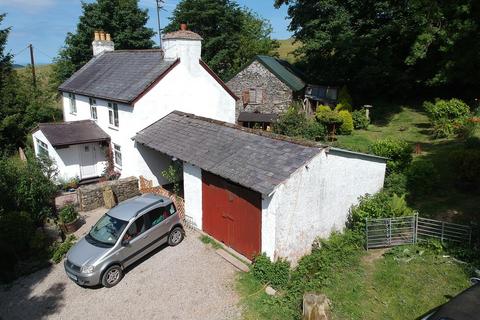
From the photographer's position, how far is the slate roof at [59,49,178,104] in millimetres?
19375

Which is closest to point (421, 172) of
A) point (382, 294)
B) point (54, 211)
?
point (382, 294)

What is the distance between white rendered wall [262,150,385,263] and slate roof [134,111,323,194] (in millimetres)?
532

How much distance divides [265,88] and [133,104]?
1709 centimetres

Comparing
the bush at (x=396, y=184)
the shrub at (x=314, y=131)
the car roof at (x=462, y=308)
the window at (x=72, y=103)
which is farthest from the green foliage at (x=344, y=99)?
the car roof at (x=462, y=308)

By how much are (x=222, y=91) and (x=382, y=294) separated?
1538 centimetres

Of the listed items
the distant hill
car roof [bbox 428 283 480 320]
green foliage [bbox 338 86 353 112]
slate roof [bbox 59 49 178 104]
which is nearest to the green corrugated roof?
green foliage [bbox 338 86 353 112]

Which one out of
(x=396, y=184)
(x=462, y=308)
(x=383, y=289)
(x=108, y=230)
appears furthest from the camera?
(x=396, y=184)

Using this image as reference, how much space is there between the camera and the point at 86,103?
2377cm

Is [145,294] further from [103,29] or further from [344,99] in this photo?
[103,29]

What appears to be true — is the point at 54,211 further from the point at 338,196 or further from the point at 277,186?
the point at 338,196

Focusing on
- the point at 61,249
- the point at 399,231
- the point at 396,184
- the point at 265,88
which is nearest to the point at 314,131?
the point at 265,88

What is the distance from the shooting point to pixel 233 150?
13.8 meters

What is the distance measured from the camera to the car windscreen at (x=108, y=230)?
12.0 metres

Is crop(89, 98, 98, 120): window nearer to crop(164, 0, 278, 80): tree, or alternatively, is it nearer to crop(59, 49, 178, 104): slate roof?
crop(59, 49, 178, 104): slate roof
